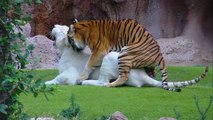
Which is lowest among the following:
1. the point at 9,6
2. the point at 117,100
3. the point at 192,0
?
the point at 117,100

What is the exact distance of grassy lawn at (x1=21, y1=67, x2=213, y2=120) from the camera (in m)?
6.54

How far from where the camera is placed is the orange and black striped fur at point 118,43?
930 centimetres

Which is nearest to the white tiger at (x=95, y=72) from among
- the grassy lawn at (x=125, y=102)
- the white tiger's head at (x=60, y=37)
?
the white tiger's head at (x=60, y=37)

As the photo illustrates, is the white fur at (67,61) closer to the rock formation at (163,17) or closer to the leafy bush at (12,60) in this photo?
the leafy bush at (12,60)

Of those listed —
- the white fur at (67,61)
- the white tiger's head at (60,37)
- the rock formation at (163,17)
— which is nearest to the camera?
the white fur at (67,61)

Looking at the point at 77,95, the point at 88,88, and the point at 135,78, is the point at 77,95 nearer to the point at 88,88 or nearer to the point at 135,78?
the point at 88,88

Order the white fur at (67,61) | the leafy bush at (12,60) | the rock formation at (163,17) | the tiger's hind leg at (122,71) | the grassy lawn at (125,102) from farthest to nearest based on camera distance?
the rock formation at (163,17)
the white fur at (67,61)
the tiger's hind leg at (122,71)
the grassy lawn at (125,102)
the leafy bush at (12,60)

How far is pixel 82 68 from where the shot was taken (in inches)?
376

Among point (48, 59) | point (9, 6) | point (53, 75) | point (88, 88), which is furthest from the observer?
point (48, 59)

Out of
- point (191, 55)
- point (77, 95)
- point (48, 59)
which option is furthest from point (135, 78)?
point (191, 55)

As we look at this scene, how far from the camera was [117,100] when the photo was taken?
7461 mm

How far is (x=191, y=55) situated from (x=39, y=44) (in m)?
5.54

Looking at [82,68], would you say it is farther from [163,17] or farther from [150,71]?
[163,17]

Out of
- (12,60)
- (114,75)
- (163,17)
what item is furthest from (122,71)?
(163,17)
